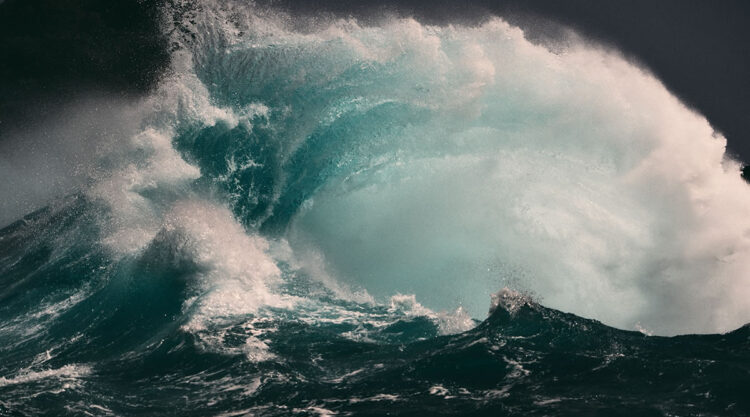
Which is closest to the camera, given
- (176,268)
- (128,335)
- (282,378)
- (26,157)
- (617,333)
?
(282,378)

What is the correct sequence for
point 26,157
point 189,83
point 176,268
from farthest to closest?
point 26,157
point 189,83
point 176,268

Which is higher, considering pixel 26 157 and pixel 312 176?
pixel 26 157

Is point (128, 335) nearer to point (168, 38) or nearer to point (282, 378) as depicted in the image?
point (282, 378)

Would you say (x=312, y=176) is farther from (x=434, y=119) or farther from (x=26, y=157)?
(x=26, y=157)

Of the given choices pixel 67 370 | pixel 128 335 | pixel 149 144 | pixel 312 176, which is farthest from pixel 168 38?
pixel 67 370

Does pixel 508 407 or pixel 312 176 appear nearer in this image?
pixel 508 407

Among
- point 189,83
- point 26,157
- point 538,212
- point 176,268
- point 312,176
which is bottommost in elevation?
point 176,268
